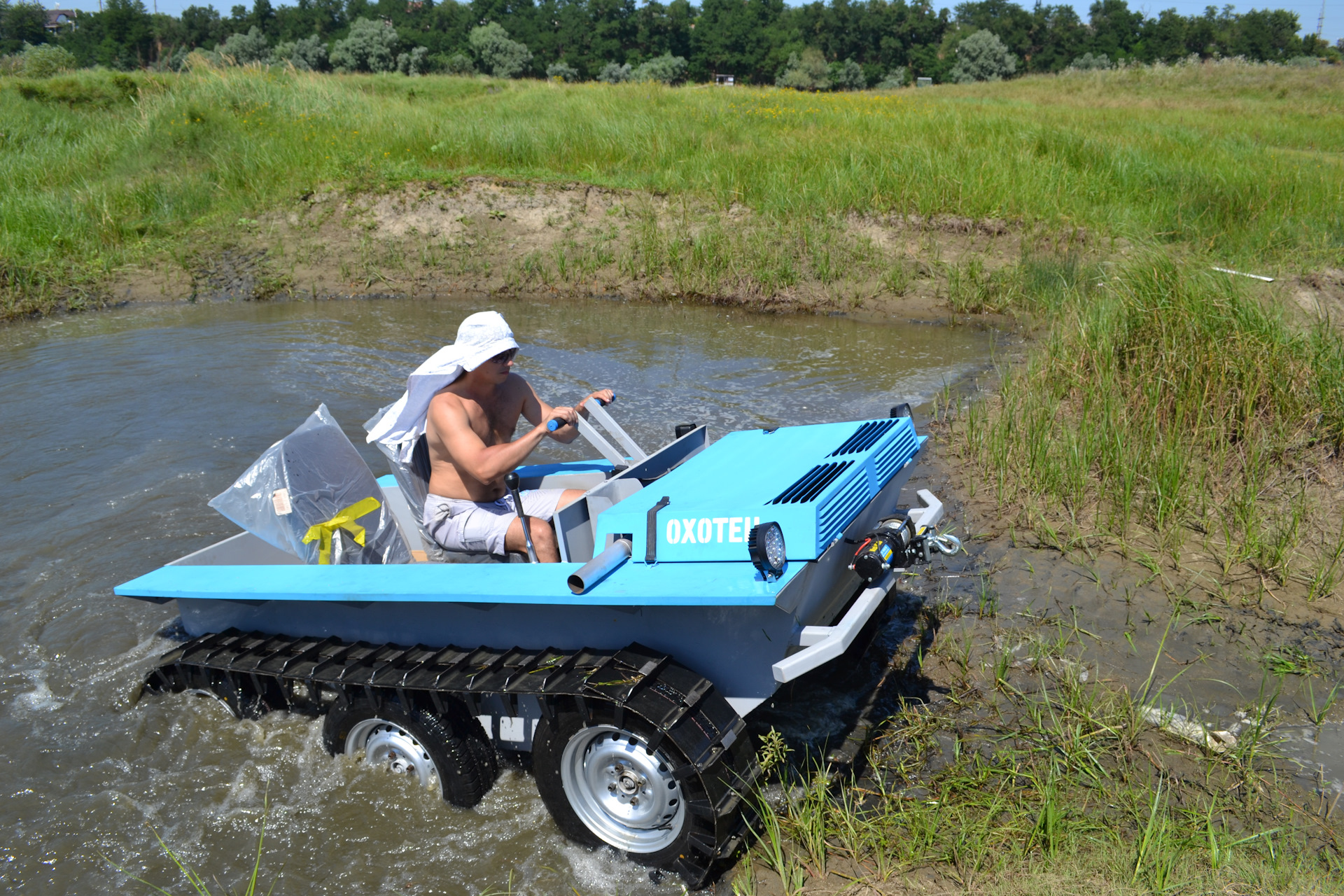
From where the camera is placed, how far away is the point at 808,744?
368cm

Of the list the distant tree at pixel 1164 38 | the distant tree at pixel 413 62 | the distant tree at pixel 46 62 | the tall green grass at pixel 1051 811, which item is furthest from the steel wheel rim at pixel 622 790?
the distant tree at pixel 1164 38

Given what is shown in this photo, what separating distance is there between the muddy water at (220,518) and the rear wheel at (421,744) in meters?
0.08

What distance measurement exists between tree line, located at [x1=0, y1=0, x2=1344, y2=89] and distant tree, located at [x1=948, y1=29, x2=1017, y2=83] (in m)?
0.18

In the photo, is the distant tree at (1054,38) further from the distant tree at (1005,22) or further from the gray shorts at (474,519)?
the gray shorts at (474,519)

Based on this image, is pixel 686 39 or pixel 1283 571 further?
pixel 686 39

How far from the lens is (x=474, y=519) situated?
4094 millimetres

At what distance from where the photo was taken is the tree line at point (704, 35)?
74.0 metres

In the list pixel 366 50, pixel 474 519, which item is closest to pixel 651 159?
pixel 474 519

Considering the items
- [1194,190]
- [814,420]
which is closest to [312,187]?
[814,420]

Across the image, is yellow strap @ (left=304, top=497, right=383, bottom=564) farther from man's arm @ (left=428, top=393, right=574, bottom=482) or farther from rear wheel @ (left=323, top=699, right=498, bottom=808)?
rear wheel @ (left=323, top=699, right=498, bottom=808)

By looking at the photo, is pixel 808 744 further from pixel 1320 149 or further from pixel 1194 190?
pixel 1320 149

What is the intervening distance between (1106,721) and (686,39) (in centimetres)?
10092

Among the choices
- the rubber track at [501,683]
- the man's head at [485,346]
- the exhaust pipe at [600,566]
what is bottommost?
the rubber track at [501,683]

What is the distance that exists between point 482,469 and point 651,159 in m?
11.2
